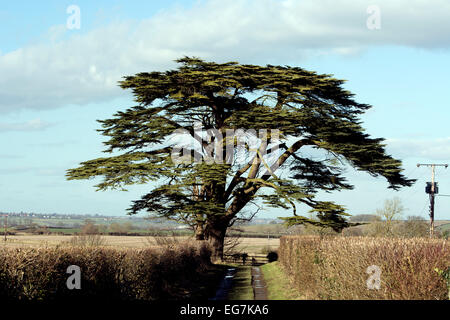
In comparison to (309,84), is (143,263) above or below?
below

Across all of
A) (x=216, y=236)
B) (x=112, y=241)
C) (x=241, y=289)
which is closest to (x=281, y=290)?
(x=241, y=289)

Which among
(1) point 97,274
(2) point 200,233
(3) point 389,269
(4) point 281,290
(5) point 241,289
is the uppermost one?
(3) point 389,269

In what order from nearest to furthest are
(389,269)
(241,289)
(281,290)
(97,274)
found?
(389,269)
(97,274)
(281,290)
(241,289)

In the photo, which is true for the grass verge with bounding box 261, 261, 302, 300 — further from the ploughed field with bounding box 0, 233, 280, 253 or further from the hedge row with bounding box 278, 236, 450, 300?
the ploughed field with bounding box 0, 233, 280, 253

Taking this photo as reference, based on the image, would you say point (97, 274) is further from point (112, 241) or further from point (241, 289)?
point (112, 241)

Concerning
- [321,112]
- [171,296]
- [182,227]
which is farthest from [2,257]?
[182,227]

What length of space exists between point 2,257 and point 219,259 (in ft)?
82.7

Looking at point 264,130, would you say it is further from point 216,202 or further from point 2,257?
point 2,257

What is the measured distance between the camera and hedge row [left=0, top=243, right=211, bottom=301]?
417 inches

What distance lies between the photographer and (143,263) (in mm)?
16500

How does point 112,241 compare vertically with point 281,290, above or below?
below

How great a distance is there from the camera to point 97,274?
13477 mm

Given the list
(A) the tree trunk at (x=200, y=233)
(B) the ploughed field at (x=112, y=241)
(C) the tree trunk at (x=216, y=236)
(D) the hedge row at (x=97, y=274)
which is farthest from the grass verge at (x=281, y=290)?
(A) the tree trunk at (x=200, y=233)

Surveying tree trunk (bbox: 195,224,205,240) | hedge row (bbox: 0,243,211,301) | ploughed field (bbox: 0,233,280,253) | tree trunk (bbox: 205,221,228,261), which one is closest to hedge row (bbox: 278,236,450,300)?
hedge row (bbox: 0,243,211,301)
